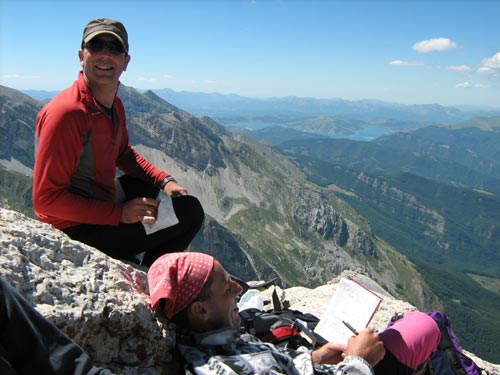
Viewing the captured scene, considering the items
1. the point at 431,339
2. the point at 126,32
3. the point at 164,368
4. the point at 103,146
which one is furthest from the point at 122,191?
the point at 431,339

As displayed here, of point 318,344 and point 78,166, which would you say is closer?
point 78,166

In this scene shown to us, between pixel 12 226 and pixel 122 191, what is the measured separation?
8.43 ft

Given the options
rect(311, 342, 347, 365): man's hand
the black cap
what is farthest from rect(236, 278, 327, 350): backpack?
the black cap

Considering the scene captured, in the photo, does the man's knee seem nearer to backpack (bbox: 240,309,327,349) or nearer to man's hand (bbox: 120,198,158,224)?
man's hand (bbox: 120,198,158,224)

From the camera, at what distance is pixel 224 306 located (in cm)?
454

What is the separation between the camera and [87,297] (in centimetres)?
434

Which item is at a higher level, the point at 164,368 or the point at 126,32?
the point at 126,32

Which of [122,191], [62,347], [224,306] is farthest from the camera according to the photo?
[122,191]

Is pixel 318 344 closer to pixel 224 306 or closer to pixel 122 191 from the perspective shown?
pixel 224 306

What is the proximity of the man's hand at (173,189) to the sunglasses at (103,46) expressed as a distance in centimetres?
257

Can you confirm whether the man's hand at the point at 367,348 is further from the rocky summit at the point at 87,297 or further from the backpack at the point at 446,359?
the rocky summit at the point at 87,297

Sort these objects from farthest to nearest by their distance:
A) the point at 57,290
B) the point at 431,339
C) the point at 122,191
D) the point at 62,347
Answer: the point at 122,191 < the point at 431,339 < the point at 57,290 < the point at 62,347

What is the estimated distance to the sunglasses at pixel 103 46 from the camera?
5.57 metres

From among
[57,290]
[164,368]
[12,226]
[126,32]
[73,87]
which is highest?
[126,32]
